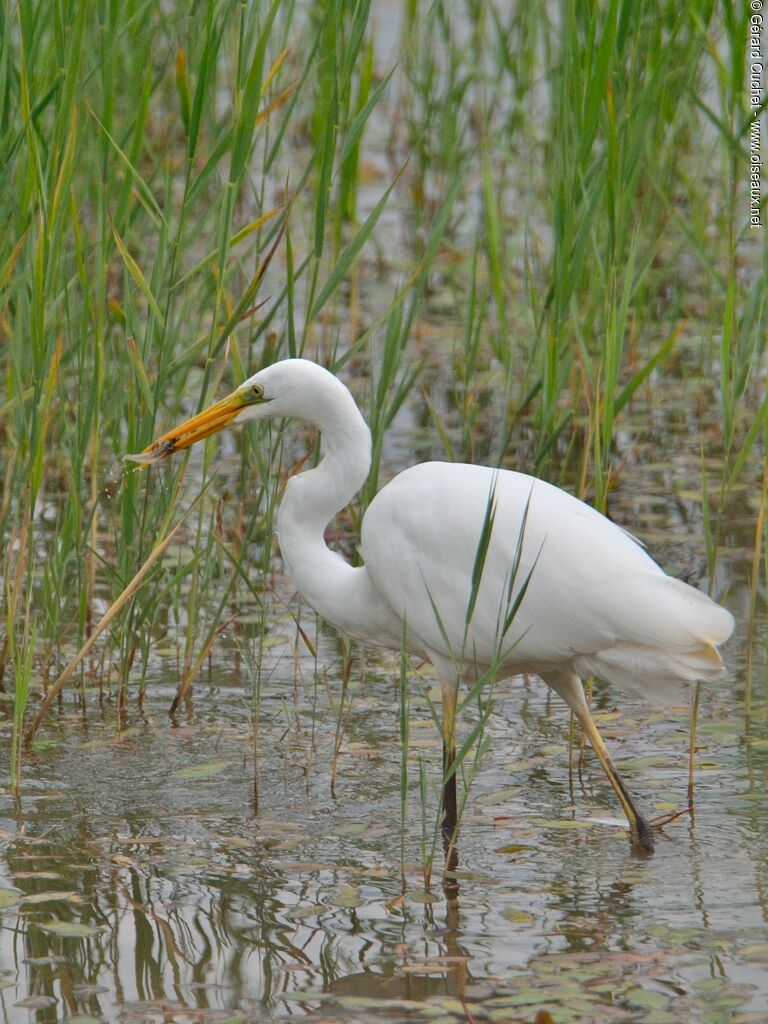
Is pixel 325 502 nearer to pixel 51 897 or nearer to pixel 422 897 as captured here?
pixel 422 897

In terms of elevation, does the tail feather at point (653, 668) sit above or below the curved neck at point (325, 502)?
below

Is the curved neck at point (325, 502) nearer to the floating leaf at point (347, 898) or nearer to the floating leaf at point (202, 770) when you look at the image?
the floating leaf at point (202, 770)

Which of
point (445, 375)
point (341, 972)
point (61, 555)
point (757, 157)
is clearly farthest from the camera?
point (445, 375)

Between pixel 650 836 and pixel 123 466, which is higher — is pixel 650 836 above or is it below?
below

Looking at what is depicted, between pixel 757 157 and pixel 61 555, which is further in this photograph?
pixel 757 157

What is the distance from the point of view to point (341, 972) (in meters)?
2.94

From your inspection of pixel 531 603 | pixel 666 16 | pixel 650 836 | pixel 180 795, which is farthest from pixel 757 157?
pixel 180 795

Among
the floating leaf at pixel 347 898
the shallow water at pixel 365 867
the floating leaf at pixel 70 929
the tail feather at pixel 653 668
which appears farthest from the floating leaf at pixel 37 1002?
the tail feather at pixel 653 668

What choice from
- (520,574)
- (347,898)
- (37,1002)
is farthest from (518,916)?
(37,1002)

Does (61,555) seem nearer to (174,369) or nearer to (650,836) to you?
(174,369)

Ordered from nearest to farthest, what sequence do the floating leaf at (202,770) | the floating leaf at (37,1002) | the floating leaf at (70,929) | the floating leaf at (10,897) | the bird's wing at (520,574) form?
the floating leaf at (37,1002), the floating leaf at (70,929), the floating leaf at (10,897), the bird's wing at (520,574), the floating leaf at (202,770)

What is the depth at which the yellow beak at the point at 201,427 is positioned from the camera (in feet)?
12.1

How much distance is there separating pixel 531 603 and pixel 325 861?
737mm

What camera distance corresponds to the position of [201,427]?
146 inches
